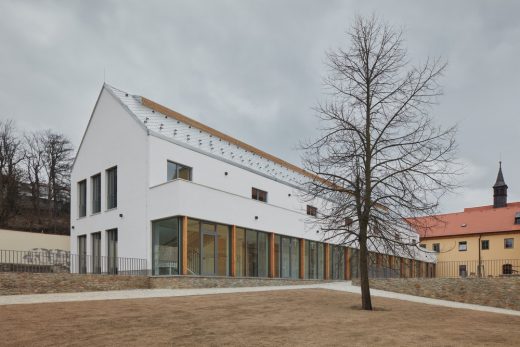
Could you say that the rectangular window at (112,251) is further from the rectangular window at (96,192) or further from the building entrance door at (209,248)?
the building entrance door at (209,248)

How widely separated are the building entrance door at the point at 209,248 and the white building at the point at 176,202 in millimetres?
48

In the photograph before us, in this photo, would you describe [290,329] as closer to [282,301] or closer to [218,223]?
[282,301]

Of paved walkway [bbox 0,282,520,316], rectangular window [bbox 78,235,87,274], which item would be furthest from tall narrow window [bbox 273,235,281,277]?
rectangular window [bbox 78,235,87,274]

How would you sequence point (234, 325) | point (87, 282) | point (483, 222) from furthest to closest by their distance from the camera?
point (483, 222)
point (87, 282)
point (234, 325)

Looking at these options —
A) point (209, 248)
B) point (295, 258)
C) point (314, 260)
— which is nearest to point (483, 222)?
point (314, 260)

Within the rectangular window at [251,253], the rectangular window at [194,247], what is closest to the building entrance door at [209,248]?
the rectangular window at [194,247]

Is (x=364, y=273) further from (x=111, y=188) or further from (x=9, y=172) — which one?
(x=9, y=172)

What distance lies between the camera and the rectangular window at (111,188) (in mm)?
25422

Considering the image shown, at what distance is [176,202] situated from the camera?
69.4 feet

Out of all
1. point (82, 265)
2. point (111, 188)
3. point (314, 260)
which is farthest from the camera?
point (314, 260)

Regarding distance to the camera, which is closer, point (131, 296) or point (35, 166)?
point (131, 296)

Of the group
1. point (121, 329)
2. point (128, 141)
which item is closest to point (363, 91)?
point (121, 329)

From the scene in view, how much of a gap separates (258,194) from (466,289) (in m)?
13.0

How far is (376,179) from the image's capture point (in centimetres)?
1538
